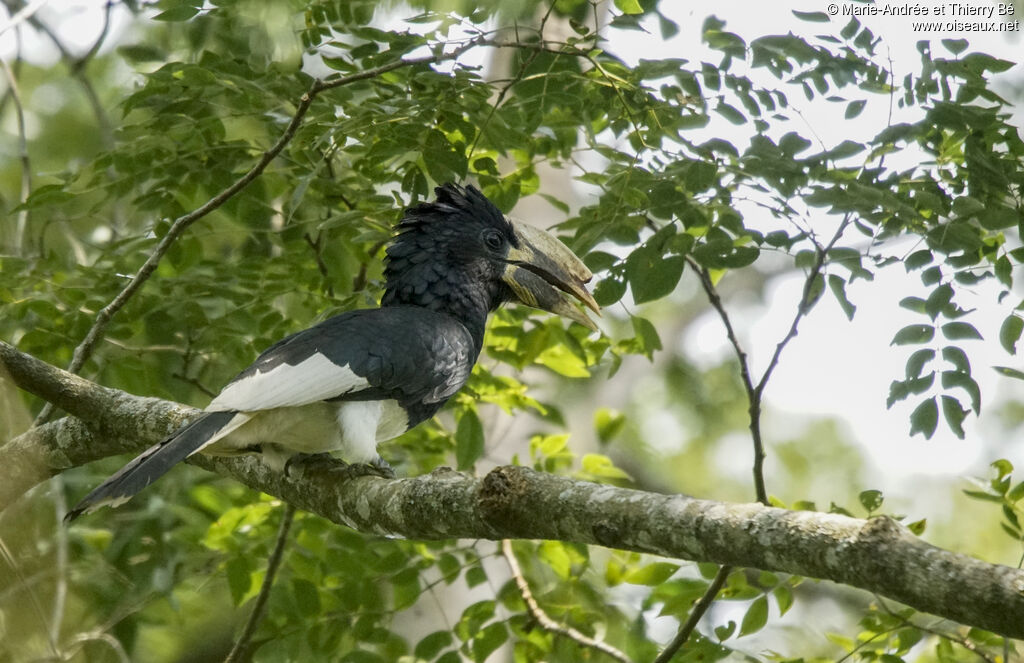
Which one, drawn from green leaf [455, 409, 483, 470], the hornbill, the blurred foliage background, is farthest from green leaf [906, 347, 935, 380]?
green leaf [455, 409, 483, 470]

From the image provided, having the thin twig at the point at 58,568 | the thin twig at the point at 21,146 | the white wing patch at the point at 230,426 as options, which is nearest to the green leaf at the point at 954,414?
the white wing patch at the point at 230,426

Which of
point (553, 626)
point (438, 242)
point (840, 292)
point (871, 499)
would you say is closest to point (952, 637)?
point (871, 499)

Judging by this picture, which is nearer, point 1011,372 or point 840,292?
point 1011,372

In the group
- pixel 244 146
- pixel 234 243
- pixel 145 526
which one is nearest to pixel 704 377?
pixel 234 243

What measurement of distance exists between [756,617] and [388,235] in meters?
1.95

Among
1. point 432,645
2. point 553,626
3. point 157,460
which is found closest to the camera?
point 157,460

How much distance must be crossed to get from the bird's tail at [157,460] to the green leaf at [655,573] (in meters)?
1.36

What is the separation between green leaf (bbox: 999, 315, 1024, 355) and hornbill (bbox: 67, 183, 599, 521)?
1420 millimetres

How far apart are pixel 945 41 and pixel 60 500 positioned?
3.90m

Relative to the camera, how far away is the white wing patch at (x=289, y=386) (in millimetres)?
3088

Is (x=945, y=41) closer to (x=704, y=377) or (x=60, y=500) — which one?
(x=60, y=500)

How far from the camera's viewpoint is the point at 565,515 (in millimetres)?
2404

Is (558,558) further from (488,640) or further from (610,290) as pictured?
(610,290)

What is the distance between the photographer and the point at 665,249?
343 cm
